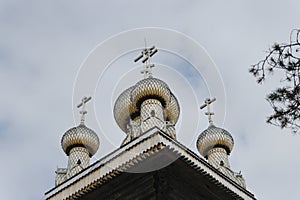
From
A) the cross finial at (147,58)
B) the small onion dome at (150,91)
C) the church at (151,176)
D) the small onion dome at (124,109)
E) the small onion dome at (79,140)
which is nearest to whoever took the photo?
the church at (151,176)

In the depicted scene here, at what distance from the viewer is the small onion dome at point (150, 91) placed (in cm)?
1666

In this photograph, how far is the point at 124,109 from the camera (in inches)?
700

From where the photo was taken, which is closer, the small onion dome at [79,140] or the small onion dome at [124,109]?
the small onion dome at [124,109]

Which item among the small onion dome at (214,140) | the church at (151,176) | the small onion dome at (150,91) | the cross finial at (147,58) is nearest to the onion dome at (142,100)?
the small onion dome at (150,91)

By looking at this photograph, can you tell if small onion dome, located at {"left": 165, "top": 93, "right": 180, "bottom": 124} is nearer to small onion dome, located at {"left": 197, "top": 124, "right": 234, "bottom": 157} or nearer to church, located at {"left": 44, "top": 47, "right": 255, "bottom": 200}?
small onion dome, located at {"left": 197, "top": 124, "right": 234, "bottom": 157}

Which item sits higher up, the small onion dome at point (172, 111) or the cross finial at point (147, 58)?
the cross finial at point (147, 58)

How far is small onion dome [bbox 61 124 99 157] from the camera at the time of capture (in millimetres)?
18219

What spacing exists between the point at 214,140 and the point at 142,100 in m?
3.31

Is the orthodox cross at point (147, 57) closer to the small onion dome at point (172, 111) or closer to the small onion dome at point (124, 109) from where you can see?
the small onion dome at point (124, 109)

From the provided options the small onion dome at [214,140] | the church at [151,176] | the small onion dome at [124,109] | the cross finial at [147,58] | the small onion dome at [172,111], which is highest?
the cross finial at [147,58]

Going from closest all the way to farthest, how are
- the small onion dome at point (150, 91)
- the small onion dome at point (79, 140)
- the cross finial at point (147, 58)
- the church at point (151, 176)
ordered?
the church at point (151, 176)
the small onion dome at point (150, 91)
the small onion dome at point (79, 140)
the cross finial at point (147, 58)

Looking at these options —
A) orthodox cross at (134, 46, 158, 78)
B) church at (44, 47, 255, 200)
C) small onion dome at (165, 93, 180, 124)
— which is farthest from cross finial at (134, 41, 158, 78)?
church at (44, 47, 255, 200)

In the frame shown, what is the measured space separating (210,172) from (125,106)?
21.6 feet

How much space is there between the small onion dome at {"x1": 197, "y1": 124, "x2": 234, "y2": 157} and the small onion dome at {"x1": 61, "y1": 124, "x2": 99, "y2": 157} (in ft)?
11.3
